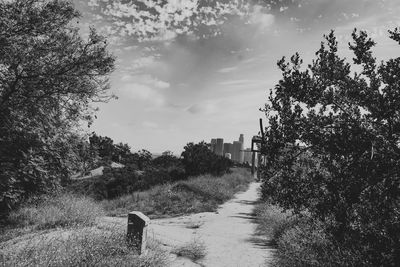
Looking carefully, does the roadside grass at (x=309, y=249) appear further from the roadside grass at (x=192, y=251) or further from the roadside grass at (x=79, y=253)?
the roadside grass at (x=79, y=253)

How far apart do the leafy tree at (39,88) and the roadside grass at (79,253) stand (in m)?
2.94

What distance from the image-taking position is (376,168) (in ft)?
9.77

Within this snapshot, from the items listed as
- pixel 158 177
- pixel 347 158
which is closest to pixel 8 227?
pixel 347 158

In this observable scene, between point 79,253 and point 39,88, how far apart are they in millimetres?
6351

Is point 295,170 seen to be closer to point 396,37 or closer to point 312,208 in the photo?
point 312,208

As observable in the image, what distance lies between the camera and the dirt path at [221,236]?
22.1ft

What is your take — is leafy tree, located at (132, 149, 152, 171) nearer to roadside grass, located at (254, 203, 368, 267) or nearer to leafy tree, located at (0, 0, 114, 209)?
Answer: leafy tree, located at (0, 0, 114, 209)

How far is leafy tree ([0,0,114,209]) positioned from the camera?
27.5 feet

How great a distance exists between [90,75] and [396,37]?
31.5ft

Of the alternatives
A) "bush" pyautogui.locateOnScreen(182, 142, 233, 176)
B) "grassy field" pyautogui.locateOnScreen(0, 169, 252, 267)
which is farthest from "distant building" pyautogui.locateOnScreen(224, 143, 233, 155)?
"grassy field" pyautogui.locateOnScreen(0, 169, 252, 267)

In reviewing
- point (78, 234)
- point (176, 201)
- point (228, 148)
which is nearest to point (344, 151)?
point (78, 234)

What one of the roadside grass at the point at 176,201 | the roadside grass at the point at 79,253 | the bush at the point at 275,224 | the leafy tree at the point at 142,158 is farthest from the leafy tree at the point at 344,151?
the leafy tree at the point at 142,158

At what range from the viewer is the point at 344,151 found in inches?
128

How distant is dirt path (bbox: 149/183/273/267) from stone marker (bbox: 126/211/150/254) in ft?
2.66
